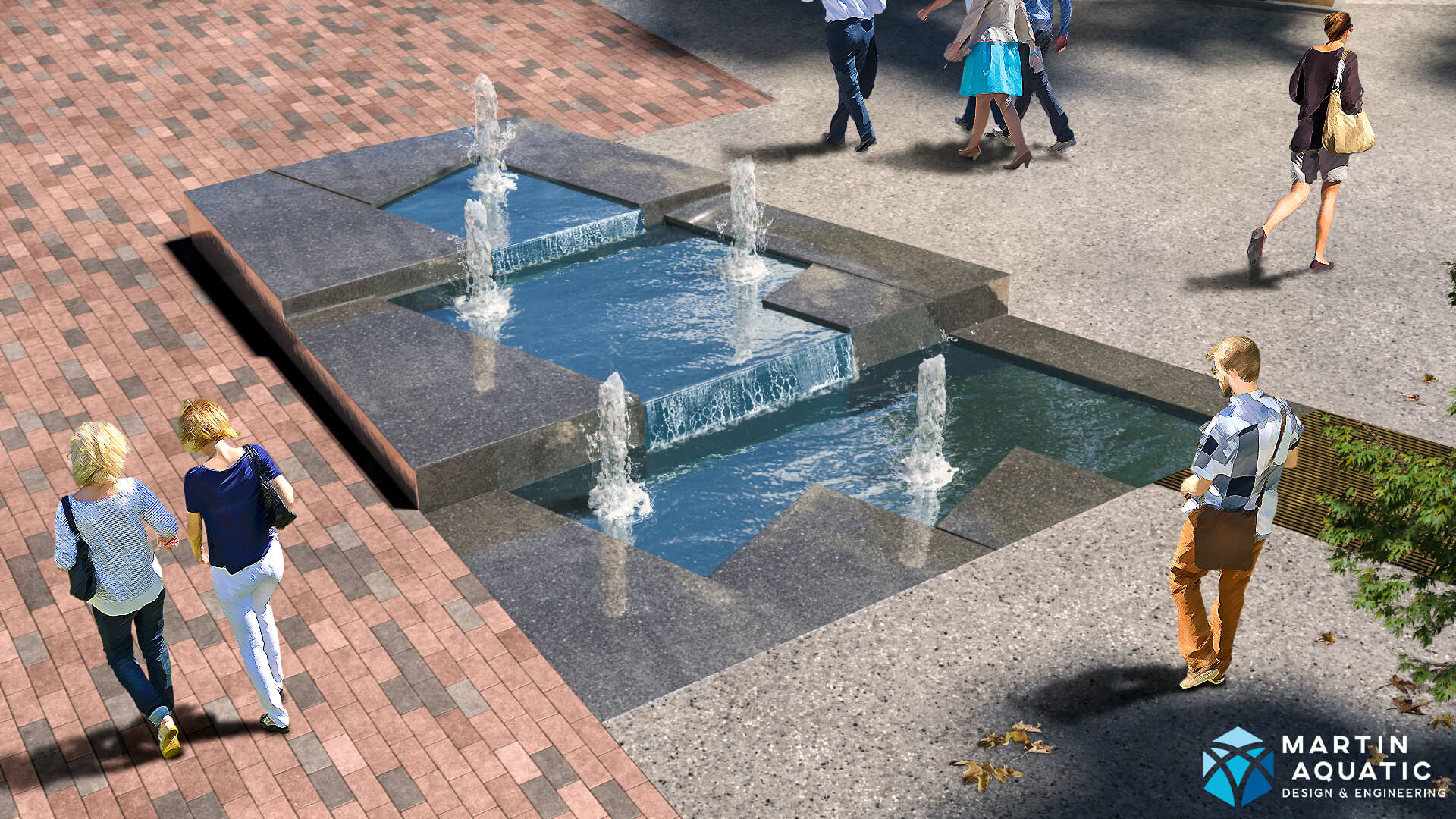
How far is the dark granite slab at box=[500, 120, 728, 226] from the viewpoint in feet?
34.1

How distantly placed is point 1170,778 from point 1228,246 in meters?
5.84

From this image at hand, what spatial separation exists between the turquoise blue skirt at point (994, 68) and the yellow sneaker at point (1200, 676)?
634 cm

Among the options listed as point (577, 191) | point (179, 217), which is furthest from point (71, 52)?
point (577, 191)

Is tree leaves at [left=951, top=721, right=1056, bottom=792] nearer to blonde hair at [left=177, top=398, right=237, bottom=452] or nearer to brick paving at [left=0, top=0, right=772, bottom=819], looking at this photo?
brick paving at [left=0, top=0, right=772, bottom=819]

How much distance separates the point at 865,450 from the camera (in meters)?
7.75

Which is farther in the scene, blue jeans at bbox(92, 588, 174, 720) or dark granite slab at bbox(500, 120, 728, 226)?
dark granite slab at bbox(500, 120, 728, 226)

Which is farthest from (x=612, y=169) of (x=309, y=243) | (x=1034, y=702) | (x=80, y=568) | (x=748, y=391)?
(x=80, y=568)

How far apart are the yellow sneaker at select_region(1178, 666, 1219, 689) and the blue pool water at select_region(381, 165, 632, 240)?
226 inches

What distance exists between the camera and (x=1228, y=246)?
10.2m

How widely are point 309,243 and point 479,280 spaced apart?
4.09ft

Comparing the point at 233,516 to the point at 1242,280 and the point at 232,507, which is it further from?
the point at 1242,280

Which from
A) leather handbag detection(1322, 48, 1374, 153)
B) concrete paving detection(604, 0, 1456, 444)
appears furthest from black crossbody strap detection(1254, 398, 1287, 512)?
leather handbag detection(1322, 48, 1374, 153)

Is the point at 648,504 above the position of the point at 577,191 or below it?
below

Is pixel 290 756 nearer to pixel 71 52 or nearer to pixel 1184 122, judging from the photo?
pixel 1184 122
